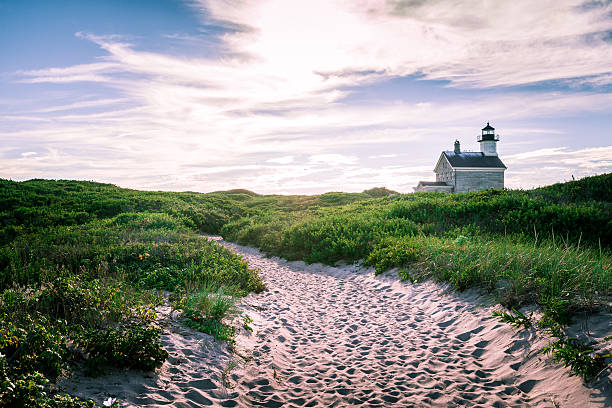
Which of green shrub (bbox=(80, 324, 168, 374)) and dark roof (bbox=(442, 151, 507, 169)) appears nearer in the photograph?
green shrub (bbox=(80, 324, 168, 374))

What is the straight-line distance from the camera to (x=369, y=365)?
6641 millimetres

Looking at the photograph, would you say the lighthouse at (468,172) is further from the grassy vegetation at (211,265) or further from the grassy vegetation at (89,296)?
the grassy vegetation at (89,296)

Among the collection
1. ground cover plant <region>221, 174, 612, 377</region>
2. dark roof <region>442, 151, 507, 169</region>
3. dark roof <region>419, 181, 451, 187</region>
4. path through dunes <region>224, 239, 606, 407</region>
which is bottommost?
path through dunes <region>224, 239, 606, 407</region>

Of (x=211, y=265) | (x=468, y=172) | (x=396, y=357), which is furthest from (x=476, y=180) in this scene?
(x=396, y=357)

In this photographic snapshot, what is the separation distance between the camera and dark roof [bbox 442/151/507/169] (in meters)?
54.5

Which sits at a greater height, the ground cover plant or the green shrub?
the ground cover plant

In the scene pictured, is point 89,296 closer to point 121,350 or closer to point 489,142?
point 121,350

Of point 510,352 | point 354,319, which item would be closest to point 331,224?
point 354,319

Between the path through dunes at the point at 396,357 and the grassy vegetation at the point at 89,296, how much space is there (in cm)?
143

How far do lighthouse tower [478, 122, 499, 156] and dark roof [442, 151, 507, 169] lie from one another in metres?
2.03

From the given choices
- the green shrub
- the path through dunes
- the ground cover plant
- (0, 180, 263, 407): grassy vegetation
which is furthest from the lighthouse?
the green shrub

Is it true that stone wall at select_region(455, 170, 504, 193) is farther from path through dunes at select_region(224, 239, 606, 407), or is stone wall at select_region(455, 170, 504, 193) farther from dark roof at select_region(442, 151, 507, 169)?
path through dunes at select_region(224, 239, 606, 407)

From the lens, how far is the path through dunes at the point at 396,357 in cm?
544

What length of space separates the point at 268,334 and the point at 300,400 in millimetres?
2745
